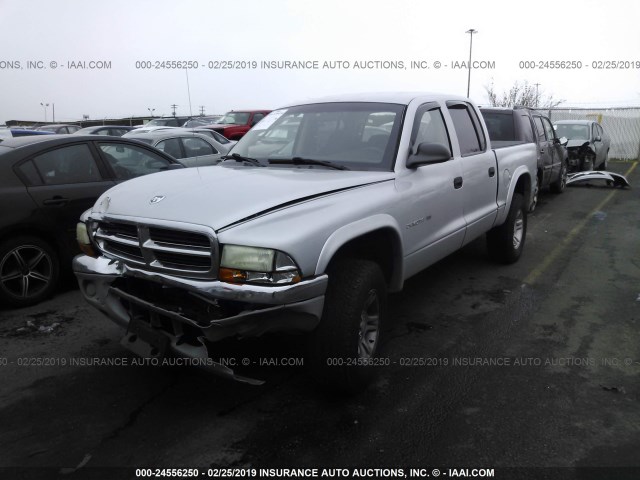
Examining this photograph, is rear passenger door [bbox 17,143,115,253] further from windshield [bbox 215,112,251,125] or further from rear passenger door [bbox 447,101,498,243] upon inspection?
windshield [bbox 215,112,251,125]

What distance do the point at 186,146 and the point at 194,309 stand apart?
297 inches

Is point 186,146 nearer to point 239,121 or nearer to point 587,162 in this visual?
point 239,121

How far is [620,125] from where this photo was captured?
22.9 meters

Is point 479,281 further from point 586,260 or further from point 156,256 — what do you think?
point 156,256

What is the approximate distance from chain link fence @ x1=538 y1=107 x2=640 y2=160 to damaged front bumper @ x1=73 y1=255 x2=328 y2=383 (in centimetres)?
2299

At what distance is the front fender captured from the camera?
2916 mm

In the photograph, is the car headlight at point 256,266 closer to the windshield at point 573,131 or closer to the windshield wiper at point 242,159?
the windshield wiper at point 242,159

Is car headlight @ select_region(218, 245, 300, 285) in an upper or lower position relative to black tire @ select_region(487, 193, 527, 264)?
upper

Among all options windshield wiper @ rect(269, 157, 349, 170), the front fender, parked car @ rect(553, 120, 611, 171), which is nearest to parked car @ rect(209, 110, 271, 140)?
parked car @ rect(553, 120, 611, 171)

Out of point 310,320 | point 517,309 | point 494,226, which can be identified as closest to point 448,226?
point 517,309

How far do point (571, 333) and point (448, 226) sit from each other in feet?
4.37

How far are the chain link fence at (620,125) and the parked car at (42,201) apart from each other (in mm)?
21488

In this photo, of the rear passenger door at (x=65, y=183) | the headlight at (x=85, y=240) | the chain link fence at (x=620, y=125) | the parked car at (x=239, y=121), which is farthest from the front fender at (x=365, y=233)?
the chain link fence at (x=620, y=125)

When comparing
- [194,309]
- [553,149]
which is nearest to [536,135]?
[553,149]
